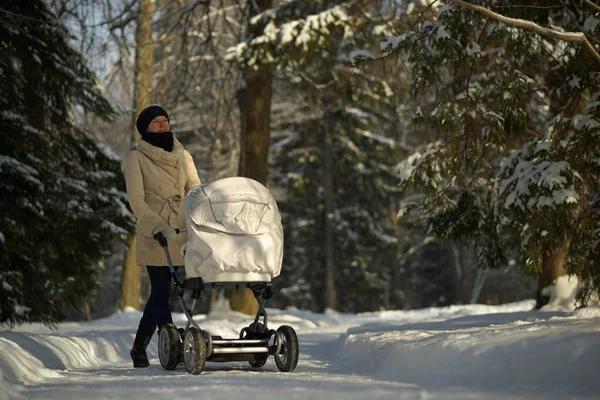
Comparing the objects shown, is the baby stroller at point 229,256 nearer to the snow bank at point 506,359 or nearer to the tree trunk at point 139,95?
the snow bank at point 506,359

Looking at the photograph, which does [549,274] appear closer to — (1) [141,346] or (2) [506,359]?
(1) [141,346]

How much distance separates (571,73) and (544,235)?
2.00 m

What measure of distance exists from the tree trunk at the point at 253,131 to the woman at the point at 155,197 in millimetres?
7850

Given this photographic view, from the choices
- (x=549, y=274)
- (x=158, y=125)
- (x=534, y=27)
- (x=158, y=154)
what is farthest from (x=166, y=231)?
(x=549, y=274)

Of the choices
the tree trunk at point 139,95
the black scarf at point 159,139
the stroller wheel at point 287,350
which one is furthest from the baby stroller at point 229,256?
the tree trunk at point 139,95

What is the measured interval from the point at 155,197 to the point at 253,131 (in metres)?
8.24

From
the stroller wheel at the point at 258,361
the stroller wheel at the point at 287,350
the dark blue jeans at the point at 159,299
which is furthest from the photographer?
the dark blue jeans at the point at 159,299

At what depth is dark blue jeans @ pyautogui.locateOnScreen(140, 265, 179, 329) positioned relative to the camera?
6.39 meters

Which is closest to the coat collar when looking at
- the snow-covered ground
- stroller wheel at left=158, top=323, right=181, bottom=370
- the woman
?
the woman

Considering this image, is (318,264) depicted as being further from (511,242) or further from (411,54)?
(411,54)

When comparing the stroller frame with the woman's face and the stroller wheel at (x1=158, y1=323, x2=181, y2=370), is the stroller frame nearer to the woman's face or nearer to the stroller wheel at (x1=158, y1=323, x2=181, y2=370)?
the stroller wheel at (x1=158, y1=323, x2=181, y2=370)

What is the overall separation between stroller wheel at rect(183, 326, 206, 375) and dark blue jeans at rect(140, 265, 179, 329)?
631 mm

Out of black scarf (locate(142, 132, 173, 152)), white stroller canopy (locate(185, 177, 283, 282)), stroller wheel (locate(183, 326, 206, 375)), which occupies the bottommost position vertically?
A: stroller wheel (locate(183, 326, 206, 375))

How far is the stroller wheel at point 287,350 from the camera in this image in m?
5.90
